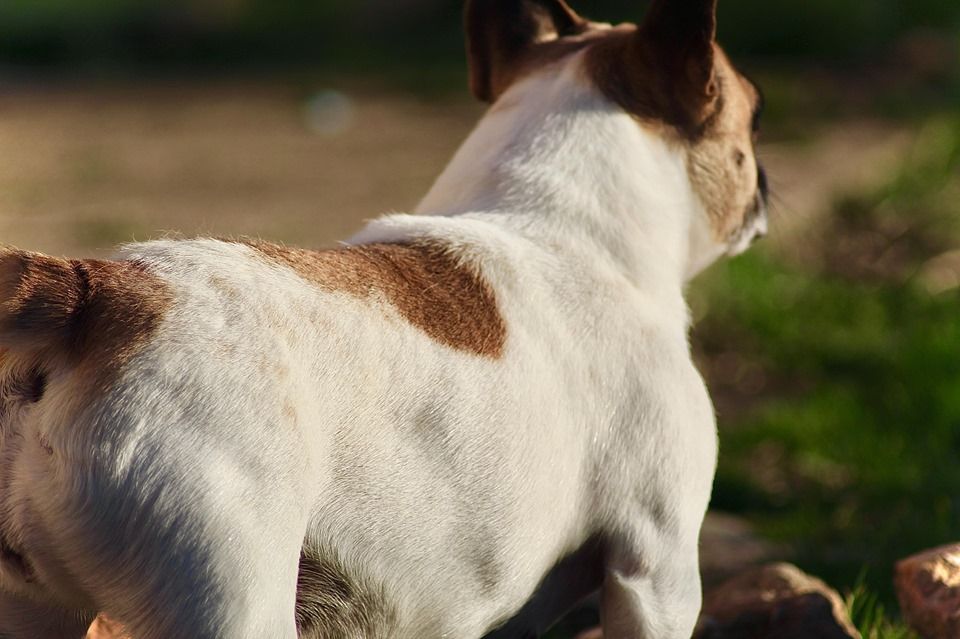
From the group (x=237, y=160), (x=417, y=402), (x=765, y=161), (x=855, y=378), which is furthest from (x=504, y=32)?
(x=237, y=160)

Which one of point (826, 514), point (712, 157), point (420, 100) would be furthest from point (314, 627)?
point (420, 100)

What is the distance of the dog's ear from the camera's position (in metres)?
3.08

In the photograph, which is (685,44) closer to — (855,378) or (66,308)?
(66,308)

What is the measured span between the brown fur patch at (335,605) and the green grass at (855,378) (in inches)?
83.3

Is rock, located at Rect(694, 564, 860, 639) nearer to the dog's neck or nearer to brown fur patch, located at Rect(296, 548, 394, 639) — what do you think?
the dog's neck

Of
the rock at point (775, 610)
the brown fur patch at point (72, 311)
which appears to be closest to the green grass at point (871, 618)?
the rock at point (775, 610)

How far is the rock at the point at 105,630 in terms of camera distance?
2252mm

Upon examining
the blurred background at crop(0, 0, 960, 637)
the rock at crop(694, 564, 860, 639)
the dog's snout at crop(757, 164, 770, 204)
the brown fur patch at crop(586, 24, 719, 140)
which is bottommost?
the blurred background at crop(0, 0, 960, 637)

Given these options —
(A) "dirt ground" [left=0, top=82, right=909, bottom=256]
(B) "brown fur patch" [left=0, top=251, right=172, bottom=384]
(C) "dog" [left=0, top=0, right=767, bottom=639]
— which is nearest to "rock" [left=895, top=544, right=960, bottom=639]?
(C) "dog" [left=0, top=0, right=767, bottom=639]

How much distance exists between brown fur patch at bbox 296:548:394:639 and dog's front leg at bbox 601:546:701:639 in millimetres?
560

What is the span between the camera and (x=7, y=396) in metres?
2.25

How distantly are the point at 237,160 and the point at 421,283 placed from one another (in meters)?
8.23

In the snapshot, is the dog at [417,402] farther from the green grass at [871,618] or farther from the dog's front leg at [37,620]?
the green grass at [871,618]

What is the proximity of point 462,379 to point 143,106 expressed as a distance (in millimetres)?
10383
